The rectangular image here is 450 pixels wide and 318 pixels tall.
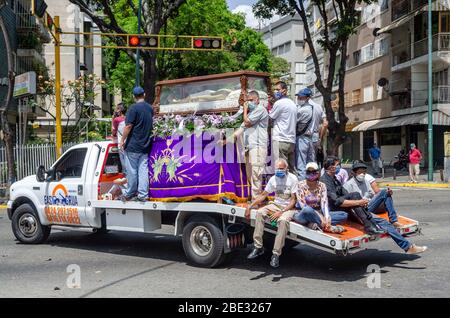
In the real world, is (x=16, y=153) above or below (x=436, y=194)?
above

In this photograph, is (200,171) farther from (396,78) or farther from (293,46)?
(293,46)

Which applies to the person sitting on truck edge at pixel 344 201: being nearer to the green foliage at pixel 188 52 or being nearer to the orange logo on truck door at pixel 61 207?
the orange logo on truck door at pixel 61 207

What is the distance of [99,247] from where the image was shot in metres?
10.7

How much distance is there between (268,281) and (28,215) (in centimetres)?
545

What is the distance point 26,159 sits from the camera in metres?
24.1

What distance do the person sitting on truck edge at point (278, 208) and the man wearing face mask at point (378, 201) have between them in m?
1.09

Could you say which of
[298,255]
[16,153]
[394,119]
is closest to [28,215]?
[298,255]

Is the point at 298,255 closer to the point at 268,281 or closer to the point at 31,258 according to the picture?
the point at 268,281

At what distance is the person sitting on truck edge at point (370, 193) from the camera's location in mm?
8758

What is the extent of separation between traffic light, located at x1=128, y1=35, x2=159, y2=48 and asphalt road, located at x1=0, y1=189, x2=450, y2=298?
32.3 ft

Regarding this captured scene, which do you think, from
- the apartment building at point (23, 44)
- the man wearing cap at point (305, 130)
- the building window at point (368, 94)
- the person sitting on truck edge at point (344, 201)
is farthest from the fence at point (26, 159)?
the building window at point (368, 94)

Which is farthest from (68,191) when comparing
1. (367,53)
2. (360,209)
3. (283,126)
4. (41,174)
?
(367,53)

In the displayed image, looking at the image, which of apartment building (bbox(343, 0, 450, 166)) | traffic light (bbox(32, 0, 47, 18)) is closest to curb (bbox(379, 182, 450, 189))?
apartment building (bbox(343, 0, 450, 166))

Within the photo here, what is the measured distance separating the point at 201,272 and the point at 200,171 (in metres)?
1.46
